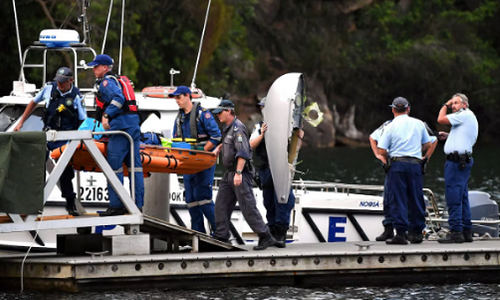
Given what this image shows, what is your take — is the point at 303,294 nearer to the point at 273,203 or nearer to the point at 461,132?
the point at 273,203

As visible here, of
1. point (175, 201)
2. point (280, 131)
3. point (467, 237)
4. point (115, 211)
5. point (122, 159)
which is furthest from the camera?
point (175, 201)

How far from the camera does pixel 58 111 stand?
462 inches

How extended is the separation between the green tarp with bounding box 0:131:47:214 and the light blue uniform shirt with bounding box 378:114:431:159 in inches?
166

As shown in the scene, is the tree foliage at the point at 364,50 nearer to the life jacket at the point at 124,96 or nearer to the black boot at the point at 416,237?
the black boot at the point at 416,237

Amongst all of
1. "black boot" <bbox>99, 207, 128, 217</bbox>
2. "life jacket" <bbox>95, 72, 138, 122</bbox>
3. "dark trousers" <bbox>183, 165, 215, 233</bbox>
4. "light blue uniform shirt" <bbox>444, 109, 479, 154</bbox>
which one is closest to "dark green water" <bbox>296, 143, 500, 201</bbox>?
"light blue uniform shirt" <bbox>444, 109, 479, 154</bbox>

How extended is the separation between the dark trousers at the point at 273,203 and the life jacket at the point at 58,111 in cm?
248

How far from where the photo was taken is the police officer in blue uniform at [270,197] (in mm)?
12133

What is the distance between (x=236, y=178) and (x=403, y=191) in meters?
2.16

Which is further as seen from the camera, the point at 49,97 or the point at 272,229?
the point at 272,229

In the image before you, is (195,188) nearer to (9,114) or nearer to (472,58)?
(9,114)

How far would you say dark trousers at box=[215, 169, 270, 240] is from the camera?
459 inches

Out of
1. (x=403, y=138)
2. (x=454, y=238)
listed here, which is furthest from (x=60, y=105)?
(x=454, y=238)

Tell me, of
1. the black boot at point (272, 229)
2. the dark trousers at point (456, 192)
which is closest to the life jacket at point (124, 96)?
the black boot at point (272, 229)

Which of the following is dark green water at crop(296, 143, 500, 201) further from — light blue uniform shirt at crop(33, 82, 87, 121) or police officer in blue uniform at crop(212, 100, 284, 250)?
light blue uniform shirt at crop(33, 82, 87, 121)
